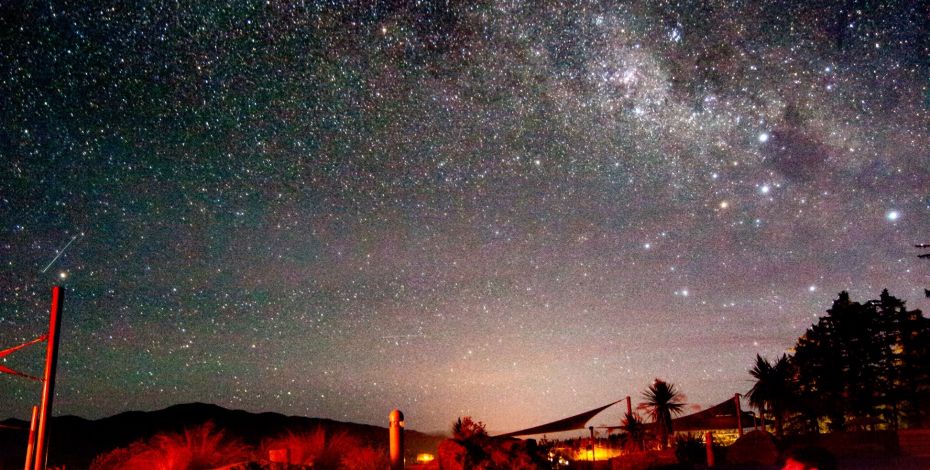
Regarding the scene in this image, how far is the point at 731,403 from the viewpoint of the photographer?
26672 mm

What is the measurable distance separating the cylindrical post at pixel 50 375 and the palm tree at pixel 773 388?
30.8 meters

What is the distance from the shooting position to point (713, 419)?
86.8 ft

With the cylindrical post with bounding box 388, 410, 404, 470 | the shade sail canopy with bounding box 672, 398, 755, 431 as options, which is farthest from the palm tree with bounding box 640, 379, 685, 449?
the cylindrical post with bounding box 388, 410, 404, 470

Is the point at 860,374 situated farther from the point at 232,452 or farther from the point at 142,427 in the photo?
the point at 142,427

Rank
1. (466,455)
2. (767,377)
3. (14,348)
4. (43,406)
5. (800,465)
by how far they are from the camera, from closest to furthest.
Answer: (800,465) < (43,406) < (466,455) < (14,348) < (767,377)

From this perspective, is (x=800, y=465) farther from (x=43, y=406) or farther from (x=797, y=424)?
(x=797, y=424)

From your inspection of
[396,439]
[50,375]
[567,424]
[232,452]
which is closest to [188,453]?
[232,452]

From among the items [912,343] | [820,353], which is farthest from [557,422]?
[912,343]

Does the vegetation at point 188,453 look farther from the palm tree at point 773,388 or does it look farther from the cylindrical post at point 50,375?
the palm tree at point 773,388

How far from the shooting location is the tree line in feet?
110

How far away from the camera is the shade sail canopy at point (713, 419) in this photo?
26.1m

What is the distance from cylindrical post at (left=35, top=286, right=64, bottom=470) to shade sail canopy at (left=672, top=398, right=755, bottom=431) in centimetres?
2146

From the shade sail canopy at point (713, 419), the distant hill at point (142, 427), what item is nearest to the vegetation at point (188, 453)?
the shade sail canopy at point (713, 419)

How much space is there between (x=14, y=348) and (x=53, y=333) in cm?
310
